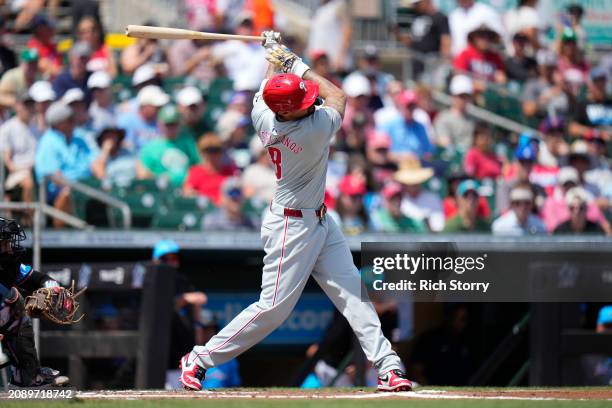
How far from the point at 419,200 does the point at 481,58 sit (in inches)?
147

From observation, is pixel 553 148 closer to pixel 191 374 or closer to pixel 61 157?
pixel 61 157

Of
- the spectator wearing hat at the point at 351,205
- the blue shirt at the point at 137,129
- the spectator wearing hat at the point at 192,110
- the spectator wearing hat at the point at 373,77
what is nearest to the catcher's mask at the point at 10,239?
the spectator wearing hat at the point at 351,205

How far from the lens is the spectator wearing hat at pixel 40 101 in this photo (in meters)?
11.2

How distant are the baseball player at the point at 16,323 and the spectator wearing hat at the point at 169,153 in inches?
180

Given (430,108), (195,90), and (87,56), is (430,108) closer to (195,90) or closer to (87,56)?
(195,90)

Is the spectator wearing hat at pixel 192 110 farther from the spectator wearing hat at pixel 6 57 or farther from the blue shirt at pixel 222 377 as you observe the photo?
the blue shirt at pixel 222 377

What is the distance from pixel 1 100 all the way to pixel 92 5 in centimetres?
214

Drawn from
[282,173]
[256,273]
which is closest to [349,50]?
[256,273]

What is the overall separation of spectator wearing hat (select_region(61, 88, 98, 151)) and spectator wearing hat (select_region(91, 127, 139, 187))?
0.09 metres

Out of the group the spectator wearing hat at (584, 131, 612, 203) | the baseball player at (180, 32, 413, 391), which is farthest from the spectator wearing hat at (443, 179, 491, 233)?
the baseball player at (180, 32, 413, 391)

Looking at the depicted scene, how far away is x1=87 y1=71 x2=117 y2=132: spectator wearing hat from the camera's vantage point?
11.6 m

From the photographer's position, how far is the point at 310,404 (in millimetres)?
Answer: 5941

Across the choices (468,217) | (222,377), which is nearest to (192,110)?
(468,217)

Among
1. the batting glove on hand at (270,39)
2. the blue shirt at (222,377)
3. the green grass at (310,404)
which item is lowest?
the blue shirt at (222,377)
